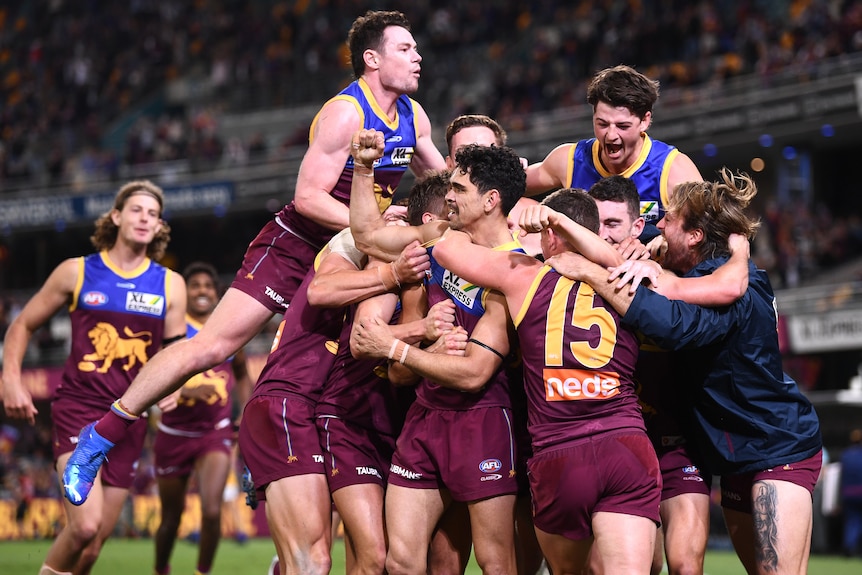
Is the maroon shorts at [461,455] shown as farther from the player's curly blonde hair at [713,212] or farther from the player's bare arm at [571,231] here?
the player's curly blonde hair at [713,212]

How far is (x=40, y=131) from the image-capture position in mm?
36250

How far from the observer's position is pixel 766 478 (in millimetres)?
6262

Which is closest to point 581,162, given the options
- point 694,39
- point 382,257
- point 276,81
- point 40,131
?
point 382,257

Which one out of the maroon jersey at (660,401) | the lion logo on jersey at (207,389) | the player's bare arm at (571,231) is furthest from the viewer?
the lion logo on jersey at (207,389)

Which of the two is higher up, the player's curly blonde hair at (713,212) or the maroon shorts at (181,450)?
the player's curly blonde hair at (713,212)

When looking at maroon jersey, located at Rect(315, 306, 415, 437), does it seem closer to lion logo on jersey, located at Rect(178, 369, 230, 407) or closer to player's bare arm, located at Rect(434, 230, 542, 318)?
player's bare arm, located at Rect(434, 230, 542, 318)

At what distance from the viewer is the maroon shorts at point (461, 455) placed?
610 cm

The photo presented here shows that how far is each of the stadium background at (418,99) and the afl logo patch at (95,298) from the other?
13150mm

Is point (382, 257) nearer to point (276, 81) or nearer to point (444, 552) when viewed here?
point (444, 552)

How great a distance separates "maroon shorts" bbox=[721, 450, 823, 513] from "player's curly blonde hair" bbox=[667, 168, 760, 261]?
1.27 m

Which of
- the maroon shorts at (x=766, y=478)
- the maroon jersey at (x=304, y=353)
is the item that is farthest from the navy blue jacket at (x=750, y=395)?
the maroon jersey at (x=304, y=353)

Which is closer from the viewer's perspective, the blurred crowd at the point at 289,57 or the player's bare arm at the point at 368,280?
the player's bare arm at the point at 368,280

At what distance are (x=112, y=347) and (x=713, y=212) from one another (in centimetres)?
534

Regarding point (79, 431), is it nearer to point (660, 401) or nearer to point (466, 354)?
point (466, 354)
